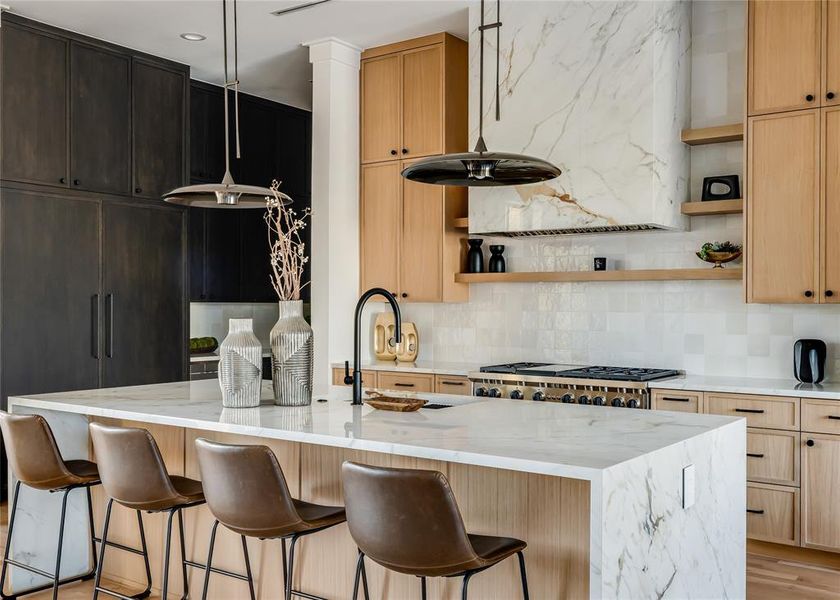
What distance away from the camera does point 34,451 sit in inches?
129

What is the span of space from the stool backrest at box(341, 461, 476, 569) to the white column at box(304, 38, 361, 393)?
11.4ft

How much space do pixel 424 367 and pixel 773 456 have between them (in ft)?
7.20

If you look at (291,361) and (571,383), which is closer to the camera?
(291,361)

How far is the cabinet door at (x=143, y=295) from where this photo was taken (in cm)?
564

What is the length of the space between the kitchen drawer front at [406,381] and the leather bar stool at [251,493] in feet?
8.81

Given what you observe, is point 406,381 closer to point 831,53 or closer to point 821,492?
point 821,492

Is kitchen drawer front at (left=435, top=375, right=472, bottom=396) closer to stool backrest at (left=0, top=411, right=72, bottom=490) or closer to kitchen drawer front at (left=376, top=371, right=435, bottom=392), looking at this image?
kitchen drawer front at (left=376, top=371, right=435, bottom=392)

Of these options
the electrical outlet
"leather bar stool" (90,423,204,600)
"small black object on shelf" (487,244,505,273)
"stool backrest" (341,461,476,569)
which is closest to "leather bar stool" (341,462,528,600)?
"stool backrest" (341,461,476,569)

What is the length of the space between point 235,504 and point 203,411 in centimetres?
62

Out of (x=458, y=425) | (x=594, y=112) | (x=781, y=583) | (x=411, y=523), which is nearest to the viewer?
(x=411, y=523)

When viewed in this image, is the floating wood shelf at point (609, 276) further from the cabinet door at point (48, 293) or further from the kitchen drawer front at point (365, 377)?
the cabinet door at point (48, 293)

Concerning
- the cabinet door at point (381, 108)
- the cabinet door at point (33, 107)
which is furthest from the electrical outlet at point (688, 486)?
the cabinet door at point (33, 107)

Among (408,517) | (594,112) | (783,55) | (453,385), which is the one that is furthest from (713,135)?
(408,517)

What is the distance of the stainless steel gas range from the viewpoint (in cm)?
447
